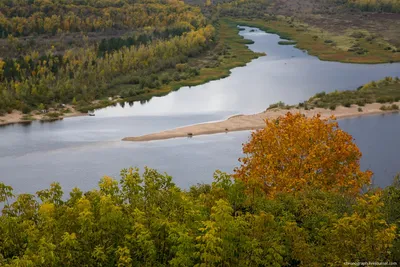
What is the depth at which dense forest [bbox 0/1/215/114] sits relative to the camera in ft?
243

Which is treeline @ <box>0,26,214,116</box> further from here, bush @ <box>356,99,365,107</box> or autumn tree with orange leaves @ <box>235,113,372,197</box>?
autumn tree with orange leaves @ <box>235,113,372,197</box>

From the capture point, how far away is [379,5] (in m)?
161

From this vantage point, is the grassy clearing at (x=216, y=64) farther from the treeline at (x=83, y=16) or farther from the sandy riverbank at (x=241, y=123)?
the sandy riverbank at (x=241, y=123)

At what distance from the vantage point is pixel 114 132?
2365 inches

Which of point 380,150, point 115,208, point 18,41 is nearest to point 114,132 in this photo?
point 380,150

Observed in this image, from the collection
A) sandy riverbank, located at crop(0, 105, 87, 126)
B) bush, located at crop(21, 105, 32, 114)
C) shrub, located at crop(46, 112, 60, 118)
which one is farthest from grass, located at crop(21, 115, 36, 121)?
shrub, located at crop(46, 112, 60, 118)

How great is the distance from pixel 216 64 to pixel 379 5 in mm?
83133

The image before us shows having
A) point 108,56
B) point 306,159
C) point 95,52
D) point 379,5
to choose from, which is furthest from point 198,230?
point 379,5

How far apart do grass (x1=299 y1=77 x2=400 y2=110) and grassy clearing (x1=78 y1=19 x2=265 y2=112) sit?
22.3 m

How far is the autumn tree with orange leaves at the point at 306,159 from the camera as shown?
2875cm

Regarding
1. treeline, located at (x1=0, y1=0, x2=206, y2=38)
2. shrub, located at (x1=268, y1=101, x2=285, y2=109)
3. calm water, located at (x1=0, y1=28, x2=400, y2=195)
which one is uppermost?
treeline, located at (x1=0, y1=0, x2=206, y2=38)

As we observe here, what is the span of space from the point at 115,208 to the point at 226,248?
12.6ft

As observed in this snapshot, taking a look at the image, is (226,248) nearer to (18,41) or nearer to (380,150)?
(380,150)

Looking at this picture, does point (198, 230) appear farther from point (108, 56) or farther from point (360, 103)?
point (108, 56)
